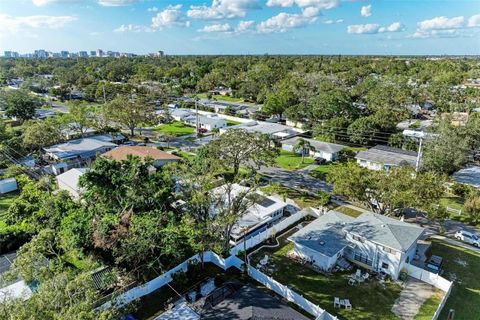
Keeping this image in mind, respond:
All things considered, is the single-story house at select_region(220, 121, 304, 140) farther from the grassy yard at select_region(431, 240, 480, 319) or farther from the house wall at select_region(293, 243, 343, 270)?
the grassy yard at select_region(431, 240, 480, 319)

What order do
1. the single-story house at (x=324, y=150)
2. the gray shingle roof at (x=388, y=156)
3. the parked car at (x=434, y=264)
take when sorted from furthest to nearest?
1. the single-story house at (x=324, y=150)
2. the gray shingle roof at (x=388, y=156)
3. the parked car at (x=434, y=264)

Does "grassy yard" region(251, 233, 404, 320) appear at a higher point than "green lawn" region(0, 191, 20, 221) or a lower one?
lower

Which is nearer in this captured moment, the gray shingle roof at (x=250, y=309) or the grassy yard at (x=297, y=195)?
the gray shingle roof at (x=250, y=309)

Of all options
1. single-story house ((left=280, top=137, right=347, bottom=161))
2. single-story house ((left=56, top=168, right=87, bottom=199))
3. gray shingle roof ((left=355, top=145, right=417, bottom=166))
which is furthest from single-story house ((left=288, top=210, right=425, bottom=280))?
single-story house ((left=56, top=168, right=87, bottom=199))

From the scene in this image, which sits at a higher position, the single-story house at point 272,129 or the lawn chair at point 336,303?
the single-story house at point 272,129

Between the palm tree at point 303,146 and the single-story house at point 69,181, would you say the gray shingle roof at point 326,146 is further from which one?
the single-story house at point 69,181

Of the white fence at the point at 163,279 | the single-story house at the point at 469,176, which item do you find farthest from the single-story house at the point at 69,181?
the single-story house at the point at 469,176

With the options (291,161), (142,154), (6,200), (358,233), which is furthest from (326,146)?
(6,200)

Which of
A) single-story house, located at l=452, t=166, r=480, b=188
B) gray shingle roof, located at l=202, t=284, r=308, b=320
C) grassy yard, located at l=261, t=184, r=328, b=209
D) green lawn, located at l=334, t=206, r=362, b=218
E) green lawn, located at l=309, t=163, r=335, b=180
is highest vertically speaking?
single-story house, located at l=452, t=166, r=480, b=188

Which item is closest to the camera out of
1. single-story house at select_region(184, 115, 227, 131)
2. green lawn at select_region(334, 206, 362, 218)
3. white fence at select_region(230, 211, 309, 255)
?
white fence at select_region(230, 211, 309, 255)
